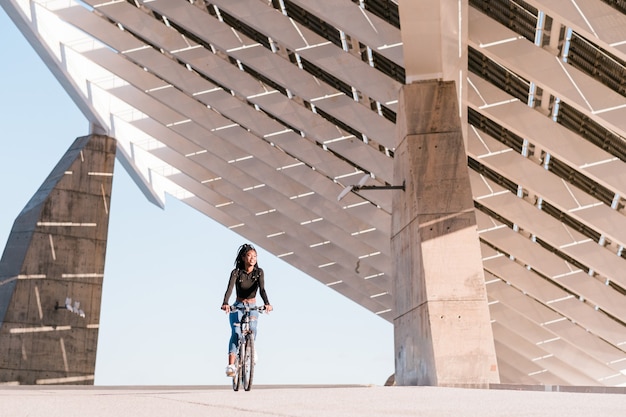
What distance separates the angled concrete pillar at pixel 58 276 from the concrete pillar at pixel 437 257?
13452mm

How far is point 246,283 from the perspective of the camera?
1011 cm

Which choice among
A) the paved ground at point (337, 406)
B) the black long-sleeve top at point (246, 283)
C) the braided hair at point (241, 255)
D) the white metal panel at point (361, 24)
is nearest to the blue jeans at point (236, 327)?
the black long-sleeve top at point (246, 283)

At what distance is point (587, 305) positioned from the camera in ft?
102

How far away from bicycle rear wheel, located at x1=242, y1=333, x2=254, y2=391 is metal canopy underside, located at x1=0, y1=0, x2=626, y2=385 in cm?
718

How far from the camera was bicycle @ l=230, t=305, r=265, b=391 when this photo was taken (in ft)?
33.1

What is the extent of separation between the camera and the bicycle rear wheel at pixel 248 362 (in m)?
10.1

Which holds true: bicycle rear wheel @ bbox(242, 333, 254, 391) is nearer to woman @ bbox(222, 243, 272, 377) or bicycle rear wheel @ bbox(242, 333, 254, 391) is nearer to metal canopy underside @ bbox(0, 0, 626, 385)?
woman @ bbox(222, 243, 272, 377)

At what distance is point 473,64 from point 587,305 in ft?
45.6

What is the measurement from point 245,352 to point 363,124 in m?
13.3

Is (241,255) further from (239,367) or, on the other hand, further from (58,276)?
(58,276)

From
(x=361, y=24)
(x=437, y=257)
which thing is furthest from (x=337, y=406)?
(x=361, y=24)

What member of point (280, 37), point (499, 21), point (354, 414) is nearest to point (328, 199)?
point (280, 37)

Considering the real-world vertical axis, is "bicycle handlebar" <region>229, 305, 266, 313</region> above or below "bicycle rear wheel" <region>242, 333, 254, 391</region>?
above

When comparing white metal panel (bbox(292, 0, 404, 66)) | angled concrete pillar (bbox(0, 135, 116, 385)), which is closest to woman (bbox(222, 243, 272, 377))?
white metal panel (bbox(292, 0, 404, 66))
